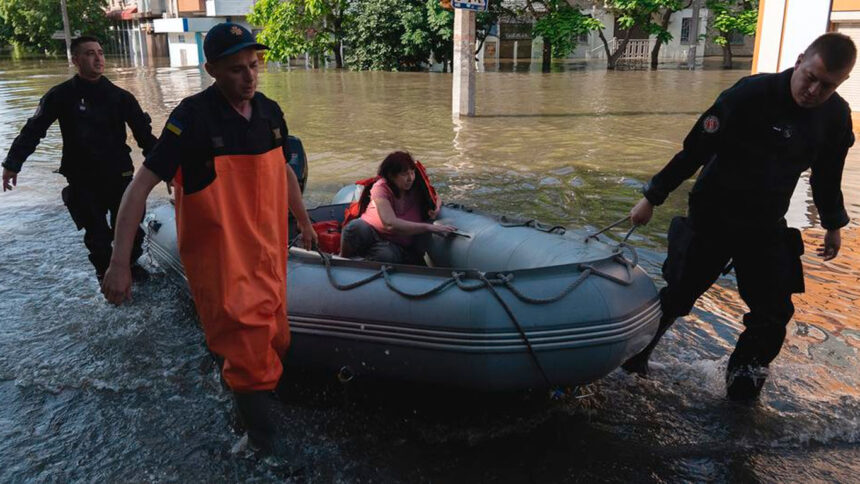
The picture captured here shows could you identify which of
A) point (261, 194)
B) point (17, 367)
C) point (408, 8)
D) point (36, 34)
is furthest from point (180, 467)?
point (36, 34)

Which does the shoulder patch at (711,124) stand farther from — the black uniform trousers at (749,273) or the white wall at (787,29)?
the white wall at (787,29)

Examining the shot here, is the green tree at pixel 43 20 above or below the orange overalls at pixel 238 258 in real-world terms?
above

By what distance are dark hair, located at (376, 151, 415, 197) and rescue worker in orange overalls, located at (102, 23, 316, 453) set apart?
4.72ft

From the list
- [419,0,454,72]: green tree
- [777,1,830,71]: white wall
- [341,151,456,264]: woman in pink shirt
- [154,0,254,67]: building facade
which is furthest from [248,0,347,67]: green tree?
[341,151,456,264]: woman in pink shirt

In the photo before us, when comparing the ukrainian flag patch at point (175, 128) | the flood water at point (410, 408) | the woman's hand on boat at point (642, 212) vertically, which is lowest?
the flood water at point (410, 408)

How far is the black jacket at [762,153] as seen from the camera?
2.97 m

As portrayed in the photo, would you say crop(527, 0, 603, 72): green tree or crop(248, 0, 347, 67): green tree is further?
crop(248, 0, 347, 67): green tree

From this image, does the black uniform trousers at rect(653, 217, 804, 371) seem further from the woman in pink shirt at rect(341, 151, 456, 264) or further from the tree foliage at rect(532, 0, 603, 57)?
the tree foliage at rect(532, 0, 603, 57)

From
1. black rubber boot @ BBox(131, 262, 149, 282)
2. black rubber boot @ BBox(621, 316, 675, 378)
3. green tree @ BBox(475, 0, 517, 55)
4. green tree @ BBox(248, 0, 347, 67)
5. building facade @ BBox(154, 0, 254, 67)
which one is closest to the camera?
black rubber boot @ BBox(621, 316, 675, 378)

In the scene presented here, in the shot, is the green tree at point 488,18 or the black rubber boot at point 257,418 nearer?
the black rubber boot at point 257,418

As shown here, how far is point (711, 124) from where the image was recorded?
307cm

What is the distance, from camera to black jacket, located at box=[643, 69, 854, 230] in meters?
2.97

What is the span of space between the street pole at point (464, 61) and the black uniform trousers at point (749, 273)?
9.36m

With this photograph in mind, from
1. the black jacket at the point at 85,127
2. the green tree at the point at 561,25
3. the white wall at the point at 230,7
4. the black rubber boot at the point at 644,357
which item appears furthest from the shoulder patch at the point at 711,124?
the white wall at the point at 230,7
